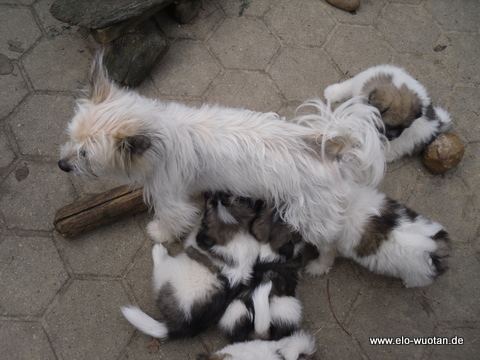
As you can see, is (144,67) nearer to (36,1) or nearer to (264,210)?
(36,1)

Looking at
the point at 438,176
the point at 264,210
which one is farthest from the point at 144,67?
the point at 438,176

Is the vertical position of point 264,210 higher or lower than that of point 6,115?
higher

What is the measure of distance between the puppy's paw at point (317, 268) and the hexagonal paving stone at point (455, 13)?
3.39 meters

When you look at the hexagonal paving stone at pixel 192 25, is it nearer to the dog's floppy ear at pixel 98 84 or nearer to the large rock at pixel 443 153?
the dog's floppy ear at pixel 98 84

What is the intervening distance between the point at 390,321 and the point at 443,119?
207 cm

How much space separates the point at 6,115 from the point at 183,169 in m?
2.25

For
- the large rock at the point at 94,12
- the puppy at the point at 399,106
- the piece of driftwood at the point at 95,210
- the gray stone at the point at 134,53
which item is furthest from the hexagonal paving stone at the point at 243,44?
the piece of driftwood at the point at 95,210

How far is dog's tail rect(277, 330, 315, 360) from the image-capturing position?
3.14 metres

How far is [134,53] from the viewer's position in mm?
4238

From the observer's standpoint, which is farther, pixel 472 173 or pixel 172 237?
pixel 472 173

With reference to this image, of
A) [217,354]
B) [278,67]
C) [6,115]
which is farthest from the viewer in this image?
[278,67]

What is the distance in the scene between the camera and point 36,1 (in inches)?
189

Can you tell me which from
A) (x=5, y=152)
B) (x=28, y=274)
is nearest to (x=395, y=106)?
(x=28, y=274)

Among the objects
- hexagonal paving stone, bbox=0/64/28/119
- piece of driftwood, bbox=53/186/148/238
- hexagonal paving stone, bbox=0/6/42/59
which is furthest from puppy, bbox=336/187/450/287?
hexagonal paving stone, bbox=0/6/42/59
